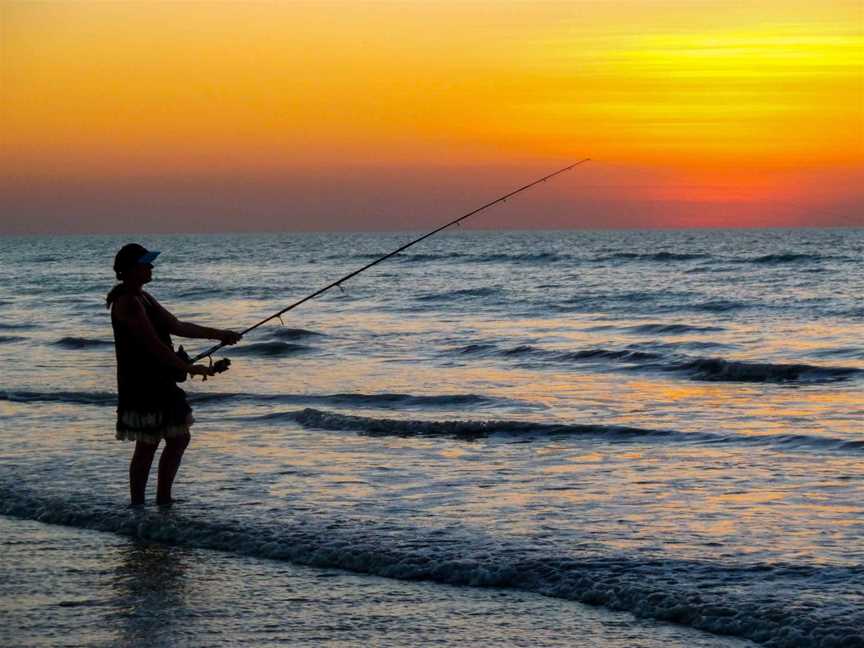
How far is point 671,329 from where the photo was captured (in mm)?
21484

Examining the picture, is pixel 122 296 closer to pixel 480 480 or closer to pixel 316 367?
pixel 480 480

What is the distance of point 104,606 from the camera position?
5.17 m

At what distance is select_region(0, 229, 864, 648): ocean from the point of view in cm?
503

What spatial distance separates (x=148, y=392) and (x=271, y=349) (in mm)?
12681

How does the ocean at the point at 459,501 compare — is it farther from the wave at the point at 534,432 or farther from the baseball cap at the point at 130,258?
the baseball cap at the point at 130,258

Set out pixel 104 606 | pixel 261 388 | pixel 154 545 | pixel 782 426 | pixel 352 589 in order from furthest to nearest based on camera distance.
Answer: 1. pixel 261 388
2. pixel 782 426
3. pixel 154 545
4. pixel 352 589
5. pixel 104 606

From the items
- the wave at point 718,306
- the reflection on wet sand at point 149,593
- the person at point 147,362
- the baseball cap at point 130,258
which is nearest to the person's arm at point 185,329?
the person at point 147,362

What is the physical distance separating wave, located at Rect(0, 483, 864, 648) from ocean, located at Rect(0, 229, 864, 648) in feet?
0.05

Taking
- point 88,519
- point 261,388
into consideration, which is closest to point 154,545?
point 88,519

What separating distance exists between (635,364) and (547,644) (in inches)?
465

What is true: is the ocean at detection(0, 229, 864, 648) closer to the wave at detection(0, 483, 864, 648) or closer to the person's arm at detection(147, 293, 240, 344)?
the wave at detection(0, 483, 864, 648)

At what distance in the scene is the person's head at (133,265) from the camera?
6416 mm

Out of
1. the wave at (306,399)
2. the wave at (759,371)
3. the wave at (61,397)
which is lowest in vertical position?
the wave at (759,371)

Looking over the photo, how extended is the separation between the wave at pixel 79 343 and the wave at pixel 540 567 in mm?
14168
